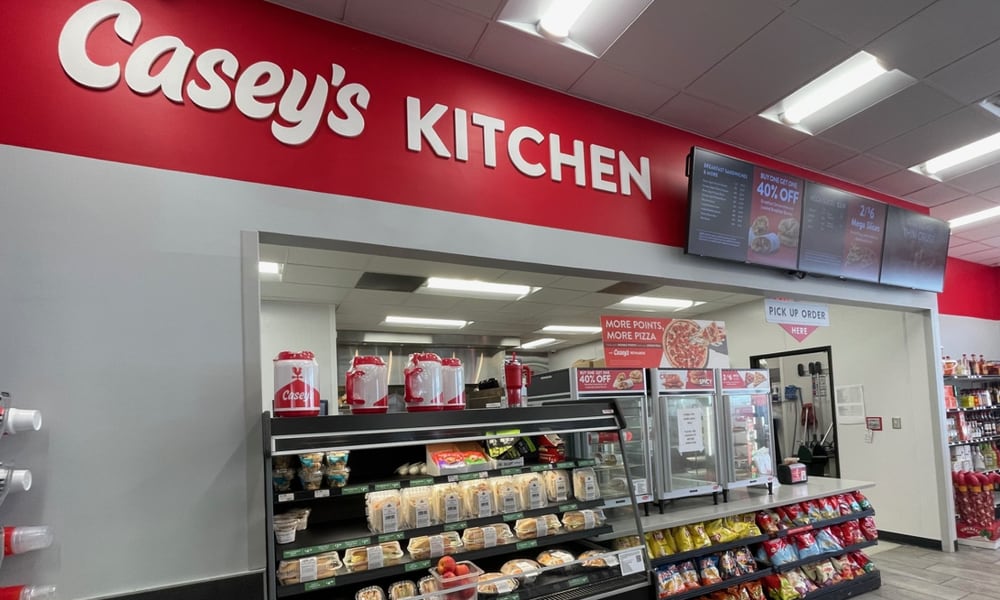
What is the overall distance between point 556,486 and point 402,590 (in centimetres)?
96

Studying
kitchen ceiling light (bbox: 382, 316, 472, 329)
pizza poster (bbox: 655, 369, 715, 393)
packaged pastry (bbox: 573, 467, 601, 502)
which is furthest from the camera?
kitchen ceiling light (bbox: 382, 316, 472, 329)

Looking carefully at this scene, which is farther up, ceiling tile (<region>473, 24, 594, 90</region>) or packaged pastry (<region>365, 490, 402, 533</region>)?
ceiling tile (<region>473, 24, 594, 90</region>)

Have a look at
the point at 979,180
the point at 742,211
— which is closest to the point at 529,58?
the point at 742,211

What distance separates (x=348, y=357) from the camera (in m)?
9.34

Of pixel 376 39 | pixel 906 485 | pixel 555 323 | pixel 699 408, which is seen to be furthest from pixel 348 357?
pixel 906 485

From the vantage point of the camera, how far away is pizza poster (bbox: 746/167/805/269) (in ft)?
14.7

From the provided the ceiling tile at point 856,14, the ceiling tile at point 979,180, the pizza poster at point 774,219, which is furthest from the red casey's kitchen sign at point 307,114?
the ceiling tile at point 979,180

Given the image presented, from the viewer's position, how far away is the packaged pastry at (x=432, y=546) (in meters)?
2.58

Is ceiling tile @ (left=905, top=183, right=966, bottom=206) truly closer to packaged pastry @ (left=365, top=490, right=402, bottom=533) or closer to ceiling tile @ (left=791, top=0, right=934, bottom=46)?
ceiling tile @ (left=791, top=0, right=934, bottom=46)

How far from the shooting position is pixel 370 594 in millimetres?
2492

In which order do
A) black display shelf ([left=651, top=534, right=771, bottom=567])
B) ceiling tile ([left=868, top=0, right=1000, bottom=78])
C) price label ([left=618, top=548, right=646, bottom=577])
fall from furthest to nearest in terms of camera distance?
black display shelf ([left=651, top=534, right=771, bottom=567])
ceiling tile ([left=868, top=0, right=1000, bottom=78])
price label ([left=618, top=548, right=646, bottom=577])

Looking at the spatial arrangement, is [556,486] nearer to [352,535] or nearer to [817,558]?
[352,535]

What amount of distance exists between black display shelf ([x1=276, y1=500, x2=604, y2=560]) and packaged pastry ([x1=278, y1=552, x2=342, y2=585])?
35 mm

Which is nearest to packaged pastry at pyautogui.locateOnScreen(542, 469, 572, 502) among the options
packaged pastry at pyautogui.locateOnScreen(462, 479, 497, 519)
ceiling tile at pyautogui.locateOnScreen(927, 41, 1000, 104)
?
packaged pastry at pyautogui.locateOnScreen(462, 479, 497, 519)
